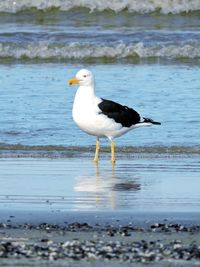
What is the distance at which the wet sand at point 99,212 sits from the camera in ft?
21.6

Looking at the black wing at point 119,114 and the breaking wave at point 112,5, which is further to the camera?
the breaking wave at point 112,5

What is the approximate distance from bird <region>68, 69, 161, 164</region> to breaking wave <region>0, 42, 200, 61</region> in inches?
339

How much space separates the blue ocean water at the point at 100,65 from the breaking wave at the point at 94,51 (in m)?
0.02

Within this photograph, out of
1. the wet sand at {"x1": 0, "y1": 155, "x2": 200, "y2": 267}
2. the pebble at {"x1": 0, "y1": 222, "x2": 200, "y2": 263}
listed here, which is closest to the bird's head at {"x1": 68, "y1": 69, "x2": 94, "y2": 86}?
the wet sand at {"x1": 0, "y1": 155, "x2": 200, "y2": 267}

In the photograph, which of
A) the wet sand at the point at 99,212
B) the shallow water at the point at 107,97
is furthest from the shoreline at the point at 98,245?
the shallow water at the point at 107,97

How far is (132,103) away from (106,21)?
11.9 metres

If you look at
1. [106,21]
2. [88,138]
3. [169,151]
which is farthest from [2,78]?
[106,21]

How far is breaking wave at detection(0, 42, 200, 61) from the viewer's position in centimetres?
2081

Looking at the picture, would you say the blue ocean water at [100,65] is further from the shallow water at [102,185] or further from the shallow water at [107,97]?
the shallow water at [102,185]

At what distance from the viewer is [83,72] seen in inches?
483

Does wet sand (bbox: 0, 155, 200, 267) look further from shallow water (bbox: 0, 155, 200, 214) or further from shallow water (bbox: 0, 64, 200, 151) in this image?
shallow water (bbox: 0, 64, 200, 151)

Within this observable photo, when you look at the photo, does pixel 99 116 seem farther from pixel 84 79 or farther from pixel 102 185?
pixel 102 185

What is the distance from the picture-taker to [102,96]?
14977mm

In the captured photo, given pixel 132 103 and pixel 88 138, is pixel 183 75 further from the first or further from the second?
pixel 88 138
